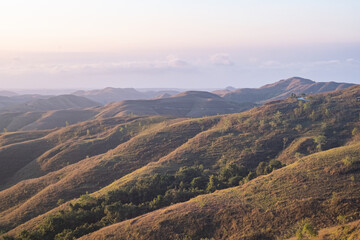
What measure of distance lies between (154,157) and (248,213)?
4630 cm

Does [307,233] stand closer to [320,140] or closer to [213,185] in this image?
[213,185]

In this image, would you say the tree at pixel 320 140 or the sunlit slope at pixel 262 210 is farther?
the tree at pixel 320 140

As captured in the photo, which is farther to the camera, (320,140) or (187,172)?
(320,140)

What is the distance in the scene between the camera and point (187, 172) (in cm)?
5381

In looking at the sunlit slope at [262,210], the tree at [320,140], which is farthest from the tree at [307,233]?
the tree at [320,140]

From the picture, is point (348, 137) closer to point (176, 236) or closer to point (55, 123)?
point (176, 236)

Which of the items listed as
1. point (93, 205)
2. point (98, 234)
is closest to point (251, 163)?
point (93, 205)

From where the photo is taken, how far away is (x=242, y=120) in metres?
89.0

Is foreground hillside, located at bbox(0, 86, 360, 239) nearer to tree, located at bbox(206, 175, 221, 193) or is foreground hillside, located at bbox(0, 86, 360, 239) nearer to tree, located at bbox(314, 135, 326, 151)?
tree, located at bbox(206, 175, 221, 193)

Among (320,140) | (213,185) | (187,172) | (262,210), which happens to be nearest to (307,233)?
(262,210)

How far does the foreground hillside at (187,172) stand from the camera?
32344 millimetres

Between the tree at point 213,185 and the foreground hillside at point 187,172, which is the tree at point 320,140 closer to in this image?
the foreground hillside at point 187,172

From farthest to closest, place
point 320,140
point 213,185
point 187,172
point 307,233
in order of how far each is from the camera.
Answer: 1. point 320,140
2. point 187,172
3. point 213,185
4. point 307,233

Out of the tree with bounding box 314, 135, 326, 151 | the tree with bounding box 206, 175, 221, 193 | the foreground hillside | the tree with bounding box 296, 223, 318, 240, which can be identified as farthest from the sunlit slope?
the tree with bounding box 314, 135, 326, 151
